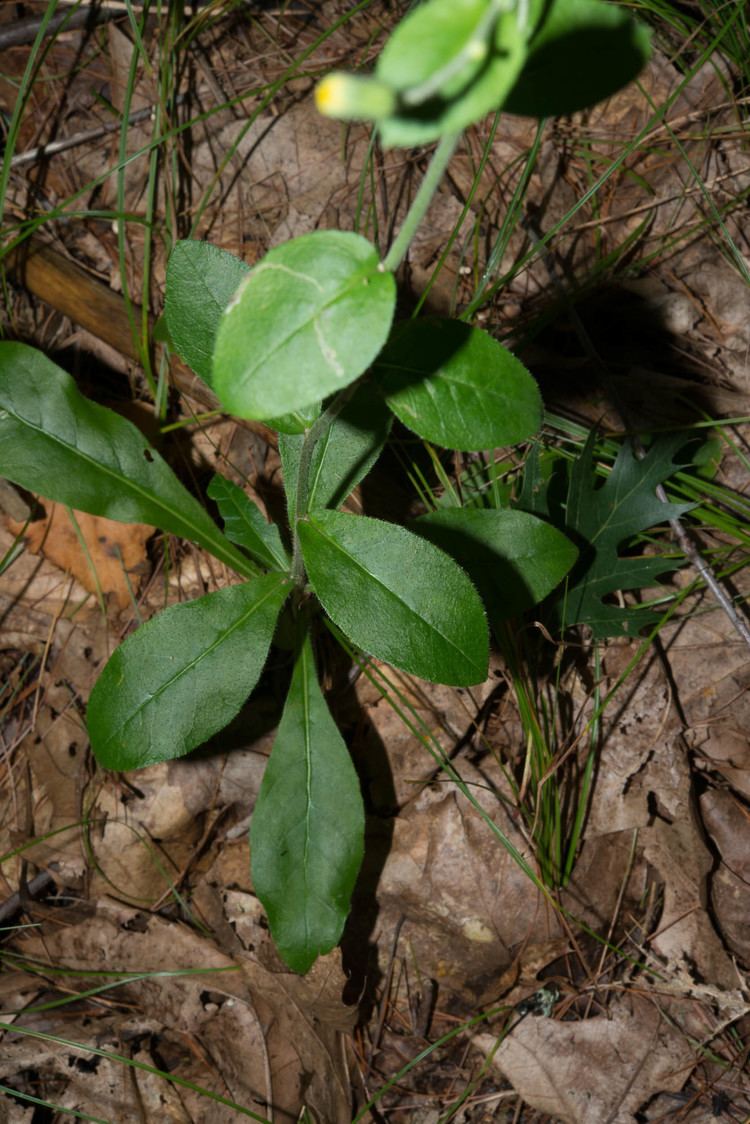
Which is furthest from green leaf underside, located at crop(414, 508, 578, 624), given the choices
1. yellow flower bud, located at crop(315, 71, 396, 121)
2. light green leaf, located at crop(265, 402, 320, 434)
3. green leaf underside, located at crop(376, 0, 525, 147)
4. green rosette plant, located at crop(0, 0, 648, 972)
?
yellow flower bud, located at crop(315, 71, 396, 121)

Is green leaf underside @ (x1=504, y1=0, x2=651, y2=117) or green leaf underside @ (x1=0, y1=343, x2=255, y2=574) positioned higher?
green leaf underside @ (x1=504, y1=0, x2=651, y2=117)

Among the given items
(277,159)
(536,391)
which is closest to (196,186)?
(277,159)

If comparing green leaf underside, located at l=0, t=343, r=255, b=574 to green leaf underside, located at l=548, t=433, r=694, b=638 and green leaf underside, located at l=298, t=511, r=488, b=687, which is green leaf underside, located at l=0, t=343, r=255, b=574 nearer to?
green leaf underside, located at l=298, t=511, r=488, b=687

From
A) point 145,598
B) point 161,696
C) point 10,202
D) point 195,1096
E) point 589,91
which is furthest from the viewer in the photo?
point 10,202

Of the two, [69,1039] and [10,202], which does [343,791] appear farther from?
[10,202]

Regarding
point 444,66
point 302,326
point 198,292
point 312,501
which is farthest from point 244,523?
point 444,66

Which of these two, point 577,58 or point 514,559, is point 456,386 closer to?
point 577,58
